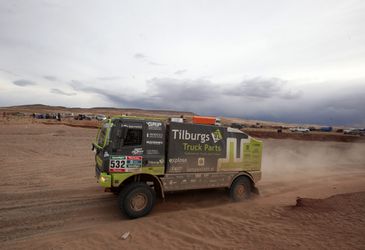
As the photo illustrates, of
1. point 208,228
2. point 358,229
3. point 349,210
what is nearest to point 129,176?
point 208,228

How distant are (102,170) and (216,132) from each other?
13.5 feet

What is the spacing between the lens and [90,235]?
6.89 m

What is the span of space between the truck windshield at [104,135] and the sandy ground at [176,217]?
2201mm

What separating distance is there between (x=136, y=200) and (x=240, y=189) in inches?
166

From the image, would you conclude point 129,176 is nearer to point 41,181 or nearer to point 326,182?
point 41,181

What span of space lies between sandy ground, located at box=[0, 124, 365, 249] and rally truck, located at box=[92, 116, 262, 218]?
72 cm

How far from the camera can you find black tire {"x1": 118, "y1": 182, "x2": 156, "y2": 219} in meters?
7.89

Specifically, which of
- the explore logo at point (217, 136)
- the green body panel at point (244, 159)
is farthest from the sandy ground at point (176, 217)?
the explore logo at point (217, 136)

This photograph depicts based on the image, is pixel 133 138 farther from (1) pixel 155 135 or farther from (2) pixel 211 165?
(2) pixel 211 165

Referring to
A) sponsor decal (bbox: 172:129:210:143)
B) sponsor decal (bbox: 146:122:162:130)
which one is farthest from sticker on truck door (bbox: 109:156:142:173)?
sponsor decal (bbox: 172:129:210:143)

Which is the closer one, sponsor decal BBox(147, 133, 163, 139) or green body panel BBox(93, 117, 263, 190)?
green body panel BBox(93, 117, 263, 190)

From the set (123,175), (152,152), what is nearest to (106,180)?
(123,175)

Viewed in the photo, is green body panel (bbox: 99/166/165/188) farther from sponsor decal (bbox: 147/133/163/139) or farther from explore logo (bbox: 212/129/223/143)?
explore logo (bbox: 212/129/223/143)

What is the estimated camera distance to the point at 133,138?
8.09 meters
